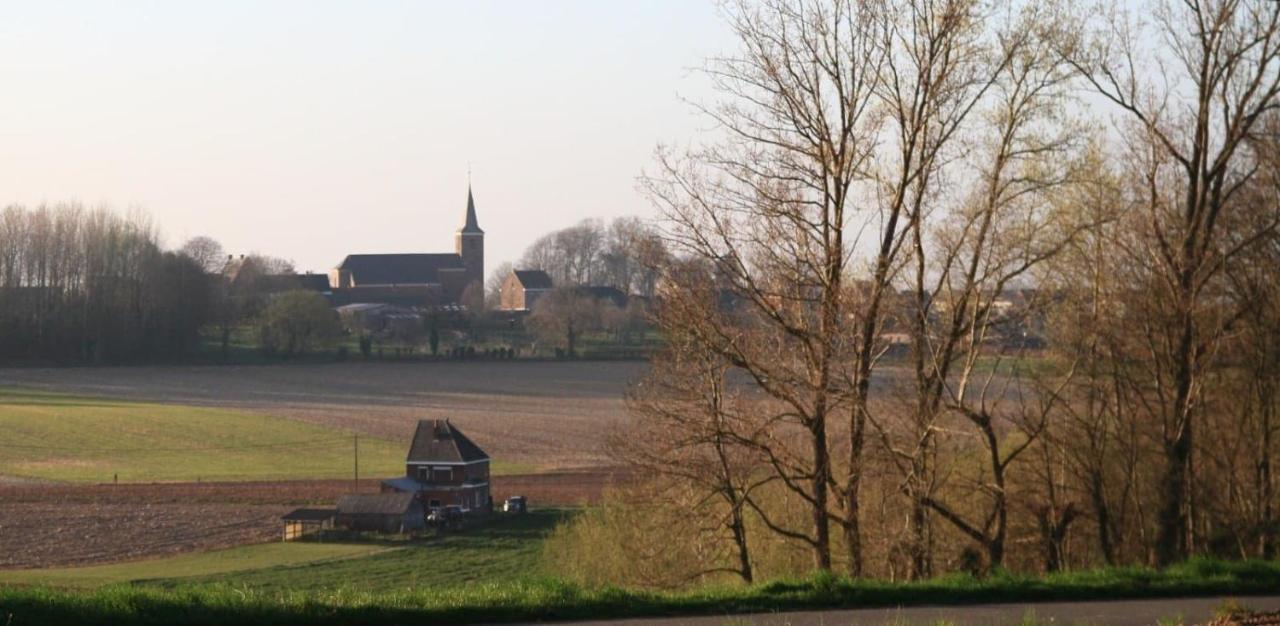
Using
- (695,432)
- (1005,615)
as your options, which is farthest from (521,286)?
(1005,615)

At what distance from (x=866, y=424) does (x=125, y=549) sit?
22.0m

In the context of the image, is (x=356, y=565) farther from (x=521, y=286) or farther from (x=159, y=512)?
(x=521, y=286)

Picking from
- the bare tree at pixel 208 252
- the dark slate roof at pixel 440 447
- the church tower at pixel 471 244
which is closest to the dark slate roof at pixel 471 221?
the church tower at pixel 471 244

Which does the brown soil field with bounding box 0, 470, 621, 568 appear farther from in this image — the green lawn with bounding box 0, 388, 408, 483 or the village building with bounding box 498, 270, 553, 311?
the village building with bounding box 498, 270, 553, 311

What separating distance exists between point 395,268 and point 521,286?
103ft

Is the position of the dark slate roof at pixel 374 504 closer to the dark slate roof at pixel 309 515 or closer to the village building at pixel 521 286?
the dark slate roof at pixel 309 515

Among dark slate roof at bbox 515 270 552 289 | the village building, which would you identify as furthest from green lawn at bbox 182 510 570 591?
dark slate roof at bbox 515 270 552 289

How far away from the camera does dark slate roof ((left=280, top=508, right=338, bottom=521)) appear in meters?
37.5

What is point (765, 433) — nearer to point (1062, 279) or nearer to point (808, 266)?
point (808, 266)

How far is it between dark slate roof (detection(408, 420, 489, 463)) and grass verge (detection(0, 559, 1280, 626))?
33.2 m

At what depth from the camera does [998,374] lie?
786 inches

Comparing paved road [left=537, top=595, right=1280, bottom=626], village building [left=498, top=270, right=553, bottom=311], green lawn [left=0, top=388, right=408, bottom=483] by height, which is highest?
village building [left=498, top=270, right=553, bottom=311]

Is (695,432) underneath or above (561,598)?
above

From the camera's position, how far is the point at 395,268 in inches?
6644
